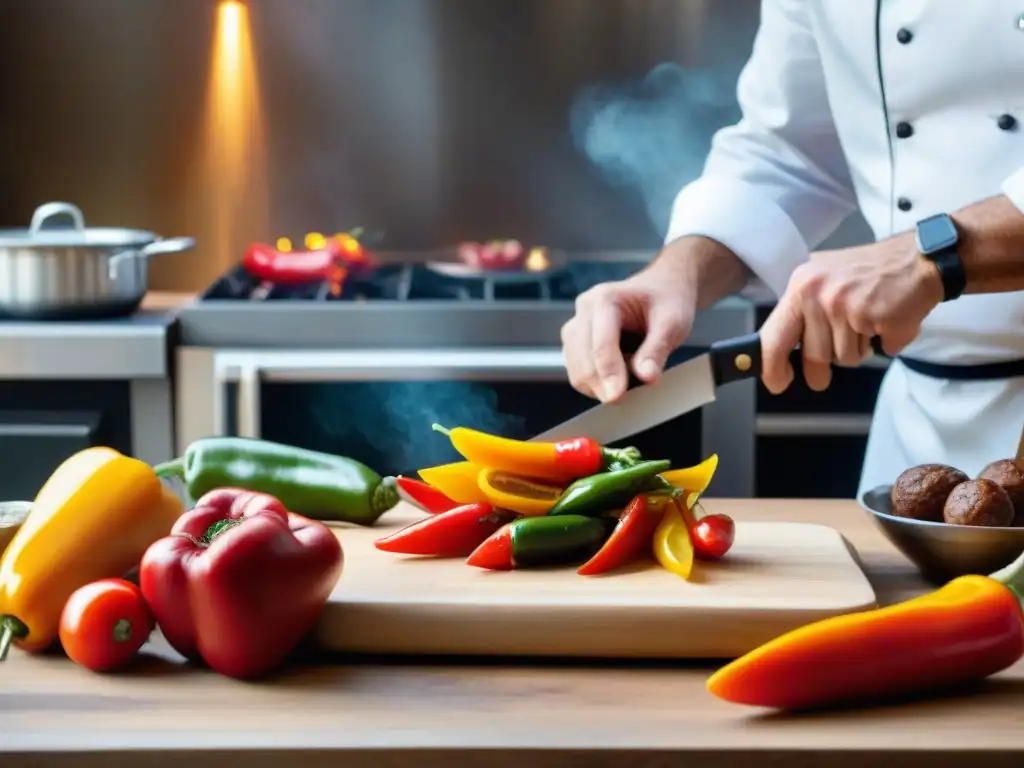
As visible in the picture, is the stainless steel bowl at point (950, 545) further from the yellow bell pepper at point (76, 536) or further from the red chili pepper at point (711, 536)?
the yellow bell pepper at point (76, 536)

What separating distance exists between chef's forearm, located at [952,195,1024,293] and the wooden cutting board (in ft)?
1.24

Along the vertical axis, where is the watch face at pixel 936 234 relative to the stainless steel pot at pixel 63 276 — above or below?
above

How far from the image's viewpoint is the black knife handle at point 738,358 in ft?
3.99

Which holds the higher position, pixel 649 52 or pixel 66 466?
pixel 649 52

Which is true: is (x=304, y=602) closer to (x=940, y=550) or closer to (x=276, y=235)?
(x=940, y=550)

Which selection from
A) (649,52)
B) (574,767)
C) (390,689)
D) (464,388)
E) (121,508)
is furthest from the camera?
(649,52)

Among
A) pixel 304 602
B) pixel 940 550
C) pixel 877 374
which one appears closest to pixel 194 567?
pixel 304 602

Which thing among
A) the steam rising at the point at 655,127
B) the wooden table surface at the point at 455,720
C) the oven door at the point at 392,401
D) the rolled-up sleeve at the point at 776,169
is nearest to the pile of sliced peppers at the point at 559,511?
the wooden table surface at the point at 455,720

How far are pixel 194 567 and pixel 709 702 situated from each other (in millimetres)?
337

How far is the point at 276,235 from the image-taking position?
8.75ft

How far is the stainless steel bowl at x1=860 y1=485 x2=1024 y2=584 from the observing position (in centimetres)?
97

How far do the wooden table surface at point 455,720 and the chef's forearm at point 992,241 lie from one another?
0.45 meters

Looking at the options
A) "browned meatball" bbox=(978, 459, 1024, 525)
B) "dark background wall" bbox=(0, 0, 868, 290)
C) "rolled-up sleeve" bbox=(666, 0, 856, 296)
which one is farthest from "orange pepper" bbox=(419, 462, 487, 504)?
"dark background wall" bbox=(0, 0, 868, 290)

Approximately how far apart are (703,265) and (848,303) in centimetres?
33
